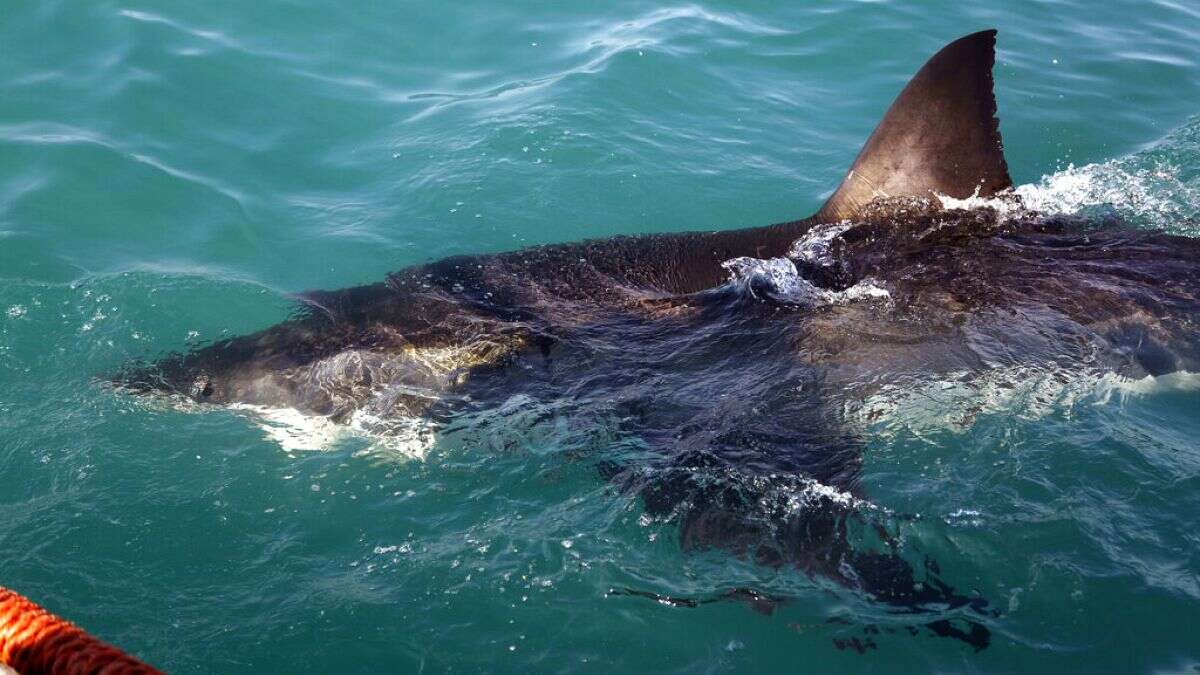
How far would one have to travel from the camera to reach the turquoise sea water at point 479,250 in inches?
160

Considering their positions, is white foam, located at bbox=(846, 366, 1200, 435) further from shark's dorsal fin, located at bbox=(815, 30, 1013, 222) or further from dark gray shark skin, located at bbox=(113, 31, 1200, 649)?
shark's dorsal fin, located at bbox=(815, 30, 1013, 222)

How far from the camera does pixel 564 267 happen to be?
5879 millimetres

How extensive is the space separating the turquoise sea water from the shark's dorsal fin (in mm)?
937

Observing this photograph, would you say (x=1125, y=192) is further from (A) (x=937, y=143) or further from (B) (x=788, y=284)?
(B) (x=788, y=284)

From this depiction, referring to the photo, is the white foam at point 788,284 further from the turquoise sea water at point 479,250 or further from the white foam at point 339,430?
the white foam at point 339,430

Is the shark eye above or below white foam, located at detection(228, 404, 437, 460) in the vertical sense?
above

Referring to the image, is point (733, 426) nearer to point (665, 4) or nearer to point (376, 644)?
point (376, 644)

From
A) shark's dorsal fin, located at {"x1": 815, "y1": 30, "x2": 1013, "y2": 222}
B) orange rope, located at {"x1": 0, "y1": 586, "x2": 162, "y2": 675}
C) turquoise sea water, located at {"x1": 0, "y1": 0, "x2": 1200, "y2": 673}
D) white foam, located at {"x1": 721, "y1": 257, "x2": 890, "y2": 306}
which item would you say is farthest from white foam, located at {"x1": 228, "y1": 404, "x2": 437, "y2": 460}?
orange rope, located at {"x1": 0, "y1": 586, "x2": 162, "y2": 675}

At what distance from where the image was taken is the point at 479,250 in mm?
7211

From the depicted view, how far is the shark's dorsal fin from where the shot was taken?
5855mm

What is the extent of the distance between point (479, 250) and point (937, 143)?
3.24 m

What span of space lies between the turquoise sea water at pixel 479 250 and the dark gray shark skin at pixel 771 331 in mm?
198

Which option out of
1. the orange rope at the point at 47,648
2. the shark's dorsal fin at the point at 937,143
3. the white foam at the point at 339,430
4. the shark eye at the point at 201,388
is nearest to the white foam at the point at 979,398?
the shark's dorsal fin at the point at 937,143

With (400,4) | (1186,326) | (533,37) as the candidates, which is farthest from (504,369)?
(400,4)
